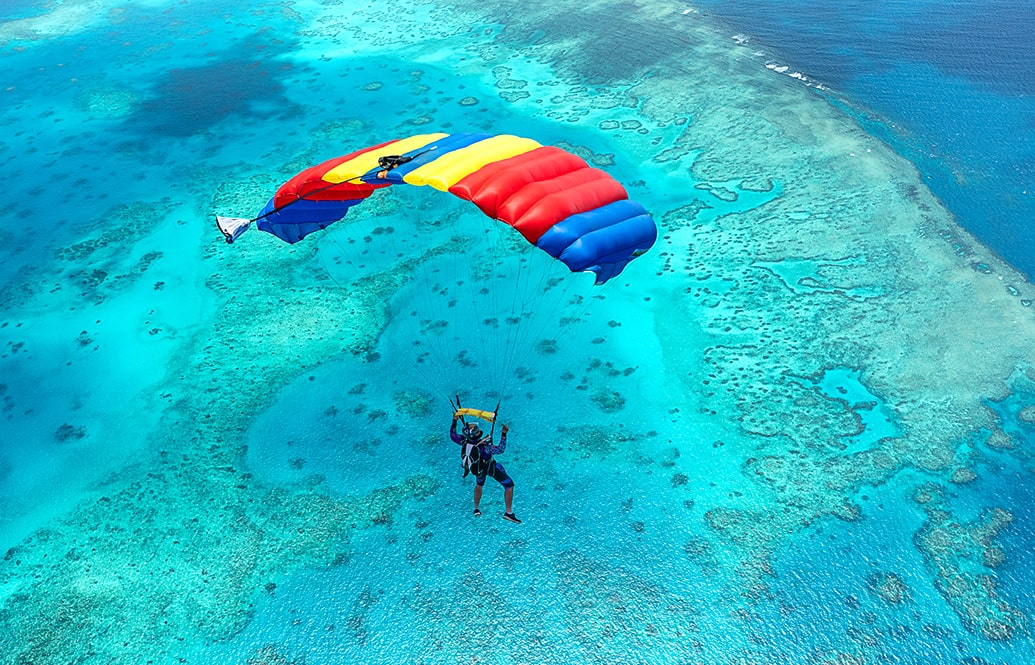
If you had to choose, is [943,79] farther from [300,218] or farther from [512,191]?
[300,218]

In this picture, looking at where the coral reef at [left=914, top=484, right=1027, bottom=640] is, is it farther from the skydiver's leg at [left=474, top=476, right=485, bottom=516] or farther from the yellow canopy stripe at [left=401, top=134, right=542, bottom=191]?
the yellow canopy stripe at [left=401, top=134, right=542, bottom=191]

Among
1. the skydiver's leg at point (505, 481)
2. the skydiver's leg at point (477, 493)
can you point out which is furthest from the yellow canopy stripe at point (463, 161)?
the skydiver's leg at point (477, 493)

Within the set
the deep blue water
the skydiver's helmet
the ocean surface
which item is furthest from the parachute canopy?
the deep blue water

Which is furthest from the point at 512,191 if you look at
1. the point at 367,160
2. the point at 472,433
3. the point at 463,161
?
the point at 472,433

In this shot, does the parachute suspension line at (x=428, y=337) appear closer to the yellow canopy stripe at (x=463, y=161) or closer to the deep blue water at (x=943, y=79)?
the yellow canopy stripe at (x=463, y=161)

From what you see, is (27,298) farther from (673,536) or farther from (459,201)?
(673,536)

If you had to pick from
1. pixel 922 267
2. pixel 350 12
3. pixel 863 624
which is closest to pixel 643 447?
pixel 863 624
